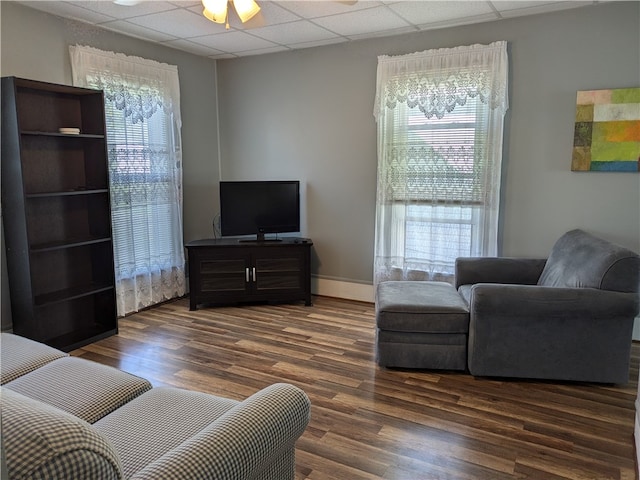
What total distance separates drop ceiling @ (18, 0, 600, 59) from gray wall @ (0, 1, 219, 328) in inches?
3.8

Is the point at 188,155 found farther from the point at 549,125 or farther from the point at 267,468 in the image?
the point at 267,468

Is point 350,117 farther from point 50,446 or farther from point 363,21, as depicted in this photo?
point 50,446

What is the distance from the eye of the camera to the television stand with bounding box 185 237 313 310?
14.7 ft

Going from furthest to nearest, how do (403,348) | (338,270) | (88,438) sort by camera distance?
(338,270) → (403,348) → (88,438)

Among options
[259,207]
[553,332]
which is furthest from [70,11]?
[553,332]

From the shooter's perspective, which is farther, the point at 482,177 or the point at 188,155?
the point at 188,155

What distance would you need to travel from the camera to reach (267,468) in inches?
62.5

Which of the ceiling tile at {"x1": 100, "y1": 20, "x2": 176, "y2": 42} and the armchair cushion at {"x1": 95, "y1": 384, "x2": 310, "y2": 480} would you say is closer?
the armchair cushion at {"x1": 95, "y1": 384, "x2": 310, "y2": 480}

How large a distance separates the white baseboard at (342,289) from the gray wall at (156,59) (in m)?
1.37

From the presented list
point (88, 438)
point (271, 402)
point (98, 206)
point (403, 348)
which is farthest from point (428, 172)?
point (88, 438)

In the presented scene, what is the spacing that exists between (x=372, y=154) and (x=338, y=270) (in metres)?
1.22

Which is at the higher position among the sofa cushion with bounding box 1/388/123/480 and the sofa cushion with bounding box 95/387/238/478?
the sofa cushion with bounding box 1/388/123/480

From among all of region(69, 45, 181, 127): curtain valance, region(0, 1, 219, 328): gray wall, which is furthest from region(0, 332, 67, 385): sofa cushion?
region(69, 45, 181, 127): curtain valance

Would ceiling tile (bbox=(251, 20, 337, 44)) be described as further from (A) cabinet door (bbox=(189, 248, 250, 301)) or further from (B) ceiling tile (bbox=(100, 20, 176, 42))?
(A) cabinet door (bbox=(189, 248, 250, 301))
